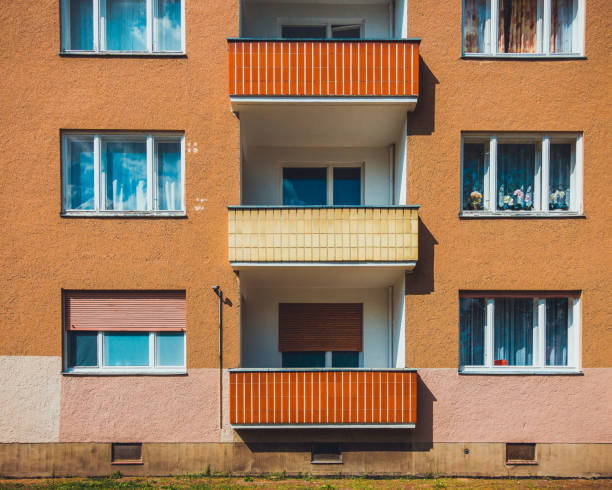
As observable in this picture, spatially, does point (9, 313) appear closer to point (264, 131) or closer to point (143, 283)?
point (143, 283)

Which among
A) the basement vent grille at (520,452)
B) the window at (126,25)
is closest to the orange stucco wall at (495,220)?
the basement vent grille at (520,452)

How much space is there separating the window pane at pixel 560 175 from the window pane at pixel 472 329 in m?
2.32

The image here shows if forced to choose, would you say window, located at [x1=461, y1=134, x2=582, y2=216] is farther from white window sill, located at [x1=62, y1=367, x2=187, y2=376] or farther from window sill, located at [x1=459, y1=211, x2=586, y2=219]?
white window sill, located at [x1=62, y1=367, x2=187, y2=376]

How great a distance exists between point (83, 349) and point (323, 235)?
4.77m

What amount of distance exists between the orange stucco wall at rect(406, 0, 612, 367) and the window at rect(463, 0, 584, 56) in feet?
0.85

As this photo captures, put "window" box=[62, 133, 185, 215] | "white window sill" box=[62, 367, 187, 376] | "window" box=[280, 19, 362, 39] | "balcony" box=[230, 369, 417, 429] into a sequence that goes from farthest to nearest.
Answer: "window" box=[280, 19, 362, 39]
"window" box=[62, 133, 185, 215]
"white window sill" box=[62, 367, 187, 376]
"balcony" box=[230, 369, 417, 429]

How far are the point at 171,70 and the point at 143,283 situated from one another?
382 centimetres

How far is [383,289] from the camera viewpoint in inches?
352

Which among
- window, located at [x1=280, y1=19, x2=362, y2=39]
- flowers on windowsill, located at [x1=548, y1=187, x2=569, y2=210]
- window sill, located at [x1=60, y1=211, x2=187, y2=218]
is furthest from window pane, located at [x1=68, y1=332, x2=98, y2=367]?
flowers on windowsill, located at [x1=548, y1=187, x2=569, y2=210]

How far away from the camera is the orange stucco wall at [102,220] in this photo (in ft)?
25.3

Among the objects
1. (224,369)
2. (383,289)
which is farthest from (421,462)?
(224,369)

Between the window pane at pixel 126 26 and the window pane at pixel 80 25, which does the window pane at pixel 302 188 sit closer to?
the window pane at pixel 126 26

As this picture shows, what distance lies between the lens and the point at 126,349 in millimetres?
7879

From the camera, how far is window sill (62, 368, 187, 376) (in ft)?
25.2
